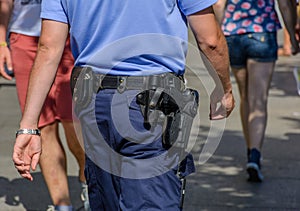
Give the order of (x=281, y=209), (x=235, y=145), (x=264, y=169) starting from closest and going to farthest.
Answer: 1. (x=281, y=209)
2. (x=264, y=169)
3. (x=235, y=145)

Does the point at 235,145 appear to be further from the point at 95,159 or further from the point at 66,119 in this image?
the point at 95,159

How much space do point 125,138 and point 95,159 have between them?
23cm

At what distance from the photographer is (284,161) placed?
805 cm

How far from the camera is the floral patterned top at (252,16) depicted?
7279 mm

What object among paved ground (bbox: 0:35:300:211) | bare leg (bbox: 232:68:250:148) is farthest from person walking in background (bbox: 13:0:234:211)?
bare leg (bbox: 232:68:250:148)

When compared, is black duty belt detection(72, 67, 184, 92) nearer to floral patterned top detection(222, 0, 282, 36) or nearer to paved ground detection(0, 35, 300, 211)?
paved ground detection(0, 35, 300, 211)

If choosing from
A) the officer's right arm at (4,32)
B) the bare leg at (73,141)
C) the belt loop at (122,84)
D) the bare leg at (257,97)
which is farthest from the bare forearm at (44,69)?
the bare leg at (257,97)

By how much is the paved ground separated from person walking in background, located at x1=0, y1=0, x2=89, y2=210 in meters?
0.54

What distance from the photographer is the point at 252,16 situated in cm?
730

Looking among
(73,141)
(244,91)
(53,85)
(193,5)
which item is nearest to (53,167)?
(73,141)

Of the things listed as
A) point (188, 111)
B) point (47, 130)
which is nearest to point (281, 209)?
point (47, 130)

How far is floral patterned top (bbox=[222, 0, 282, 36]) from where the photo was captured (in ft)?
23.9

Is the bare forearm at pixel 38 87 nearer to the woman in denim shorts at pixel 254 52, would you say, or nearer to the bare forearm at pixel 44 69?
the bare forearm at pixel 44 69

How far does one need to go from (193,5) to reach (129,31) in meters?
0.31
